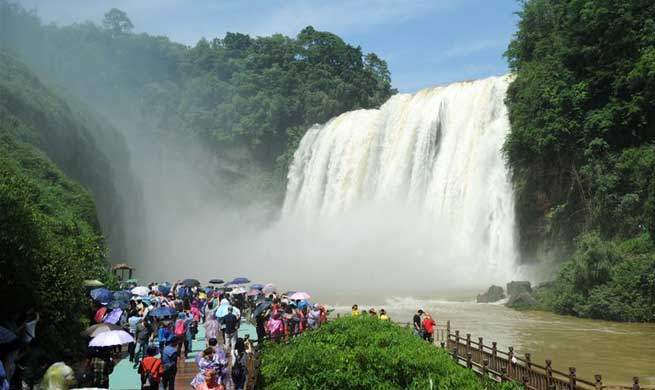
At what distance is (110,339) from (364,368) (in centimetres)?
416

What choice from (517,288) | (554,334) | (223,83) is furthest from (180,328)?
(223,83)

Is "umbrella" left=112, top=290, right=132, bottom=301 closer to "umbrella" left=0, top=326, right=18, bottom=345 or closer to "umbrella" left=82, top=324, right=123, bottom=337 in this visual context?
"umbrella" left=82, top=324, right=123, bottom=337

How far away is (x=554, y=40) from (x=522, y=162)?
706 centimetres

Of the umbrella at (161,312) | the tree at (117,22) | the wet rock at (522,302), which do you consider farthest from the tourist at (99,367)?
the tree at (117,22)

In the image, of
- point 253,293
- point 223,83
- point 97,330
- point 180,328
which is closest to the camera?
point 97,330

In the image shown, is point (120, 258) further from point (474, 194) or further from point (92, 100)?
point (92, 100)

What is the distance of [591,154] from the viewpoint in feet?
99.7

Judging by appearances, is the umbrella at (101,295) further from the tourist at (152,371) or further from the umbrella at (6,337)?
the umbrella at (6,337)

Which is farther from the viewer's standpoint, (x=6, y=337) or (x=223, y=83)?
(x=223, y=83)

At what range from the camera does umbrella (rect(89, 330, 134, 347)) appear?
1011 centimetres

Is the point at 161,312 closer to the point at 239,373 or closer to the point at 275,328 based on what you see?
the point at 275,328

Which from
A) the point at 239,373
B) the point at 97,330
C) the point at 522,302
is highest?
the point at 522,302

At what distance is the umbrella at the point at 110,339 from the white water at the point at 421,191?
2631 cm

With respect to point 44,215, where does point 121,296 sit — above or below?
below
